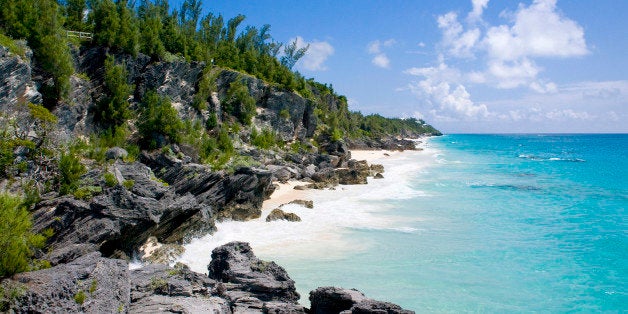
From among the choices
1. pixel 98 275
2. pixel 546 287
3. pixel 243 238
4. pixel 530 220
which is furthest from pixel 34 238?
pixel 530 220

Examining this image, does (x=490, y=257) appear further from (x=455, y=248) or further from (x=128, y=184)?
(x=128, y=184)

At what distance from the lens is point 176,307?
392 inches

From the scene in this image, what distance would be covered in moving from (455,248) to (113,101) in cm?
2808

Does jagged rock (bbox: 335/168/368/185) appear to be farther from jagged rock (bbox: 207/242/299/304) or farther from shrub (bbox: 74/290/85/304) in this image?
shrub (bbox: 74/290/85/304)

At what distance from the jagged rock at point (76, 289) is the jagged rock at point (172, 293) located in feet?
1.64

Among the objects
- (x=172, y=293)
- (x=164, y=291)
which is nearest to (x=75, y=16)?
(x=164, y=291)

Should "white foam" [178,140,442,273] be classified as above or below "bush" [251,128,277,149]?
below

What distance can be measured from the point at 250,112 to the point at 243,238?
33.5 m

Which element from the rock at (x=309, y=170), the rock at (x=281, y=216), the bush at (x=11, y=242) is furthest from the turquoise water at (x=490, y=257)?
the rock at (x=309, y=170)

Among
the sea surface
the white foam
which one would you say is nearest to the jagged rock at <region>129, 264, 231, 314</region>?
the sea surface

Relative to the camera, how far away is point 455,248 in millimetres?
21172

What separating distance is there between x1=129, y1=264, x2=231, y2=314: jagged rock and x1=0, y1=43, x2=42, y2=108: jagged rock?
1609cm

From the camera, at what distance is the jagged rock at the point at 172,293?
10.0m

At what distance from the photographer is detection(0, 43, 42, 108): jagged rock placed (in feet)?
Answer: 70.1
